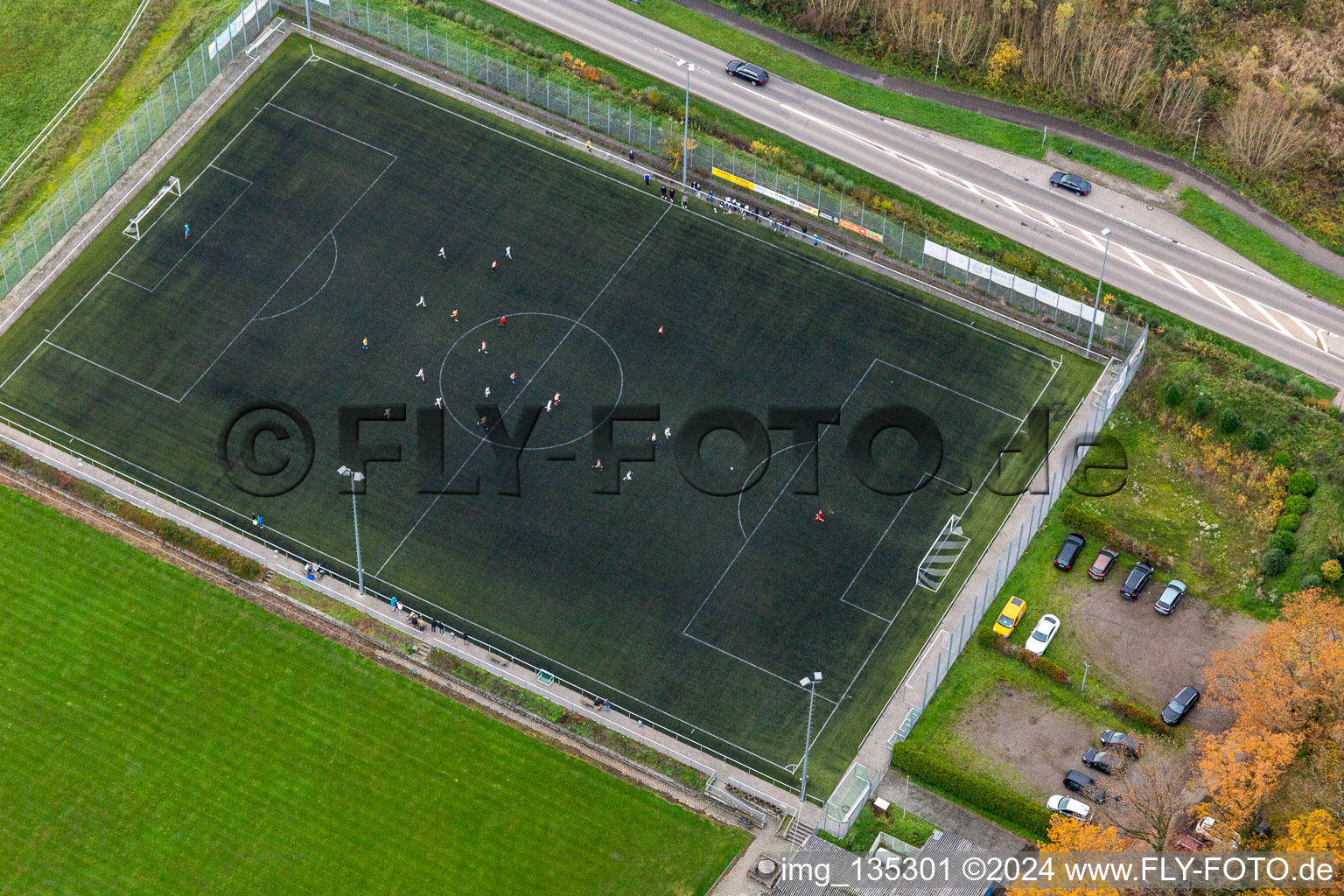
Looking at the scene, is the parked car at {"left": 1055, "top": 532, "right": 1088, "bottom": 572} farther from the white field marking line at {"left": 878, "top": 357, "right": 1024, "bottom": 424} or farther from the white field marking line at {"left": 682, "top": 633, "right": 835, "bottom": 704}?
the white field marking line at {"left": 682, "top": 633, "right": 835, "bottom": 704}

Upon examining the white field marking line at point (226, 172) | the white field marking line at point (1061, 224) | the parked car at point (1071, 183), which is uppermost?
the parked car at point (1071, 183)

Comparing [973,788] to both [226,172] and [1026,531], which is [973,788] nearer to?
[1026,531]

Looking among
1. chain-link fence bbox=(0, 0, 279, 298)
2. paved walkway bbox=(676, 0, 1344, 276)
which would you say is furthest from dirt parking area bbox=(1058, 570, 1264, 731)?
chain-link fence bbox=(0, 0, 279, 298)

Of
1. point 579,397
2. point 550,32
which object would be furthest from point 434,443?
point 550,32

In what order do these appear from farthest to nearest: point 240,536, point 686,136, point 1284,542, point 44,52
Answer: point 44,52 < point 686,136 < point 240,536 < point 1284,542

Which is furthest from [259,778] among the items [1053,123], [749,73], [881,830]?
[1053,123]

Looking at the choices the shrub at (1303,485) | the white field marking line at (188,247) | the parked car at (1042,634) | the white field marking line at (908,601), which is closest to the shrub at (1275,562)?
the shrub at (1303,485)

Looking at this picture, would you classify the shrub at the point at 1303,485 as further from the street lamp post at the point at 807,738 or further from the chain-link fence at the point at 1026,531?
the street lamp post at the point at 807,738

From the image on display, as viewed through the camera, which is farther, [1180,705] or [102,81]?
[102,81]
